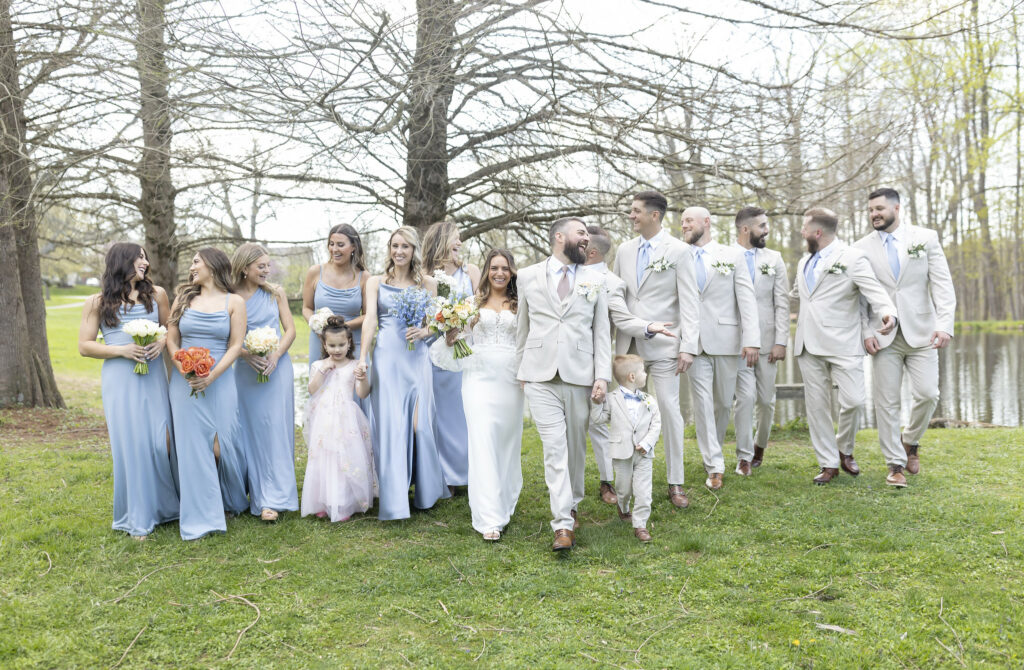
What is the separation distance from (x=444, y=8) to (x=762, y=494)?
5656 mm

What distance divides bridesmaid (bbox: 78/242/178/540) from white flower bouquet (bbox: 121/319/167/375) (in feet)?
0.16

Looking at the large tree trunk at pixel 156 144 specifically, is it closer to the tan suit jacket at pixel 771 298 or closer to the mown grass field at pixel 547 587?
the mown grass field at pixel 547 587

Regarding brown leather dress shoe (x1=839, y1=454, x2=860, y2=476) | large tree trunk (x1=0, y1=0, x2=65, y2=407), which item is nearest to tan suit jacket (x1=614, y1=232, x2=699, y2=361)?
brown leather dress shoe (x1=839, y1=454, x2=860, y2=476)

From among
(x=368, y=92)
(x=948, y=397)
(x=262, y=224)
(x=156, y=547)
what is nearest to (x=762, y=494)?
(x=156, y=547)

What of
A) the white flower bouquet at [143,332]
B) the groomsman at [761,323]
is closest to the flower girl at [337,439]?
the white flower bouquet at [143,332]

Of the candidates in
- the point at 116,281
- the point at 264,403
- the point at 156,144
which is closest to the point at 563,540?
the point at 264,403

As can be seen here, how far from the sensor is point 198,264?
6.00 m

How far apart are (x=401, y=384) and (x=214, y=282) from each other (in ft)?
5.74

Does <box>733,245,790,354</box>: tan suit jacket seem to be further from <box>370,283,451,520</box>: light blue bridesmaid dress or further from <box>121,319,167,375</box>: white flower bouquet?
<box>121,319,167,375</box>: white flower bouquet

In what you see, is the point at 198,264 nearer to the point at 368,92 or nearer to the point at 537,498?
the point at 368,92

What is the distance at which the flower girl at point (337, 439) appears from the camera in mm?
6117

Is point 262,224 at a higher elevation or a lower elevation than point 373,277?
higher

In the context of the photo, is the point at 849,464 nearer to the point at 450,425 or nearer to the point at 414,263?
the point at 450,425

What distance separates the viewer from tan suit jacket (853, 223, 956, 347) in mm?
6730
